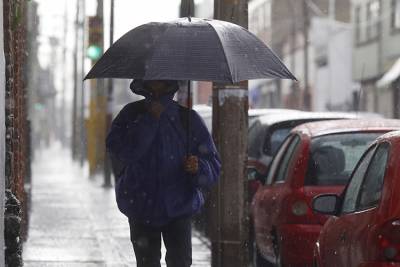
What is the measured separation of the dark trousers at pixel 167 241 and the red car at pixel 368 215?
0.83 m

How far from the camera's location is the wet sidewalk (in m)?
13.4

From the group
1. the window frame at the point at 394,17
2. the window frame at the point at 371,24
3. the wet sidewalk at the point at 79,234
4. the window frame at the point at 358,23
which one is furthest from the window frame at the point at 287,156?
the window frame at the point at 358,23

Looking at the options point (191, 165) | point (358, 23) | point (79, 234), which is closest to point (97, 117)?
point (358, 23)

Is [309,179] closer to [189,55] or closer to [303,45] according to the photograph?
[189,55]

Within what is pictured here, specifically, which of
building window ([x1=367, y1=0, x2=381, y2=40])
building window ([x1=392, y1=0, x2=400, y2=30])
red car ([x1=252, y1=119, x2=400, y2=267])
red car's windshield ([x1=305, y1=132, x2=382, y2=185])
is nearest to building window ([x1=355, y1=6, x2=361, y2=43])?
building window ([x1=367, y1=0, x2=381, y2=40])

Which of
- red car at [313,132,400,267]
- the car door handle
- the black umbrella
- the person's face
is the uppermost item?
the black umbrella

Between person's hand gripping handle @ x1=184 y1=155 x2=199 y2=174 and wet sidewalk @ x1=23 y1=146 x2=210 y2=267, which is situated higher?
person's hand gripping handle @ x1=184 y1=155 x2=199 y2=174

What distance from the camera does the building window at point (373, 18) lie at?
161 feet

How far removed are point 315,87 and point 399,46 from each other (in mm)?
16158

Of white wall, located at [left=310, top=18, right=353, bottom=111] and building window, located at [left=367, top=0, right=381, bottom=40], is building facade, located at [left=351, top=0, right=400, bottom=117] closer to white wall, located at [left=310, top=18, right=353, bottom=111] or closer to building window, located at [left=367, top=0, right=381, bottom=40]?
building window, located at [left=367, top=0, right=381, bottom=40]

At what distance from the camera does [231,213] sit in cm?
1016

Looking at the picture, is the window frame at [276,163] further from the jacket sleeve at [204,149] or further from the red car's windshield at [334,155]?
the jacket sleeve at [204,149]

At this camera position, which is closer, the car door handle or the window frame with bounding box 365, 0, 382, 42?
the car door handle

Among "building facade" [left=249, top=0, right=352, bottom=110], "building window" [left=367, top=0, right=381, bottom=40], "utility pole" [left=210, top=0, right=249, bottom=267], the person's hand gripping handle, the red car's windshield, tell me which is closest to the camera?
the person's hand gripping handle
